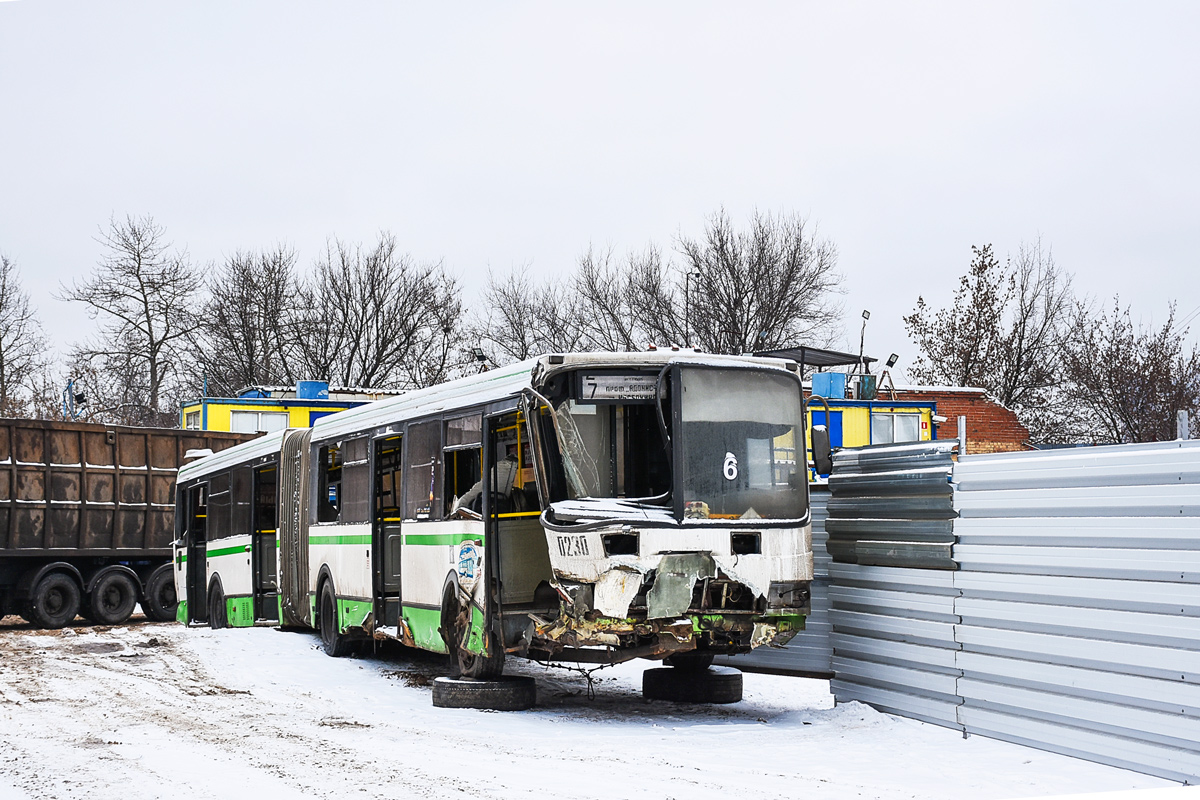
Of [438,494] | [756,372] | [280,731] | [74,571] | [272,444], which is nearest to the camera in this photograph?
[280,731]

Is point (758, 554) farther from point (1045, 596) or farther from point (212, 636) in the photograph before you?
point (212, 636)

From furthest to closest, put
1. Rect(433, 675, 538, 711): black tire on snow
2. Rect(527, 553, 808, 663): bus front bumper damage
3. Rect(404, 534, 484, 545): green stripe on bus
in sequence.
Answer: Rect(404, 534, 484, 545): green stripe on bus
Rect(433, 675, 538, 711): black tire on snow
Rect(527, 553, 808, 663): bus front bumper damage

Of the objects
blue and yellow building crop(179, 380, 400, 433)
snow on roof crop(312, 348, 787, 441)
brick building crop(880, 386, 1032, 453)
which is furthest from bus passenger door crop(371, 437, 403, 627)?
brick building crop(880, 386, 1032, 453)

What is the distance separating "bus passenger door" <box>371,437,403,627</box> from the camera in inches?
545

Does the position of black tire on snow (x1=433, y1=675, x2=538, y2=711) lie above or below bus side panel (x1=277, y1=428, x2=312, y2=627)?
below

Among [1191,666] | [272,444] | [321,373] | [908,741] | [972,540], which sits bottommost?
[908,741]

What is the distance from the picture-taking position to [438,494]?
12367 mm

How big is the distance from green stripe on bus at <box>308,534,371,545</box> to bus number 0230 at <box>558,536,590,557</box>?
15.5 feet

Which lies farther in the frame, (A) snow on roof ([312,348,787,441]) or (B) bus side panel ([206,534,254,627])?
(B) bus side panel ([206,534,254,627])

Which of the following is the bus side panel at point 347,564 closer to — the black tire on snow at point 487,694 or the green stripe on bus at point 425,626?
the green stripe on bus at point 425,626

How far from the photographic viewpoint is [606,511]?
10.2 metres

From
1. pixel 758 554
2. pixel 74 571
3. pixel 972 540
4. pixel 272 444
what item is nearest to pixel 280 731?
pixel 758 554

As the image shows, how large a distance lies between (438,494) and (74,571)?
541 inches

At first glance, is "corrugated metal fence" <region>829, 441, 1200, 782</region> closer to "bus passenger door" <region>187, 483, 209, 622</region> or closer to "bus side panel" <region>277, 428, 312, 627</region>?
"bus side panel" <region>277, 428, 312, 627</region>
